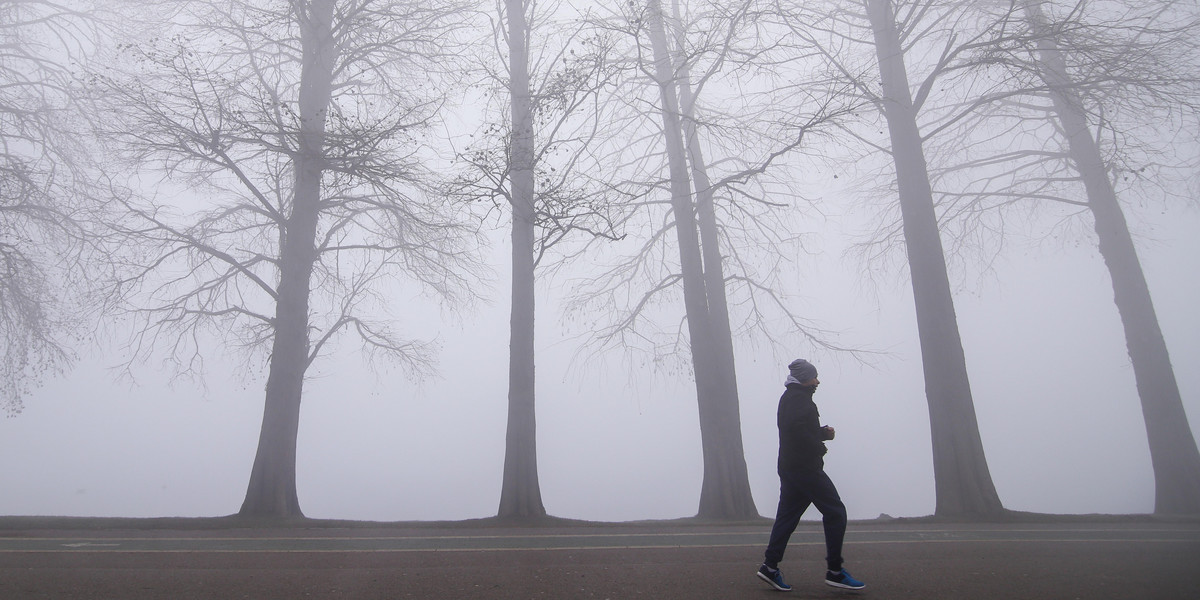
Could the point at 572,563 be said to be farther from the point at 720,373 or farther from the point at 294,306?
the point at 294,306

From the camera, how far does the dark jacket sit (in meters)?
5.82

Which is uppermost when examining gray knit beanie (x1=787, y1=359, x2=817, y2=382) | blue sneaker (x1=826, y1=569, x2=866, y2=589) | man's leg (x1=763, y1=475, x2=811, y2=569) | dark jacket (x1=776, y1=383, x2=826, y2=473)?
gray knit beanie (x1=787, y1=359, x2=817, y2=382)

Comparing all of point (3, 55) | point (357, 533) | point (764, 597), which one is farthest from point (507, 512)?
point (3, 55)

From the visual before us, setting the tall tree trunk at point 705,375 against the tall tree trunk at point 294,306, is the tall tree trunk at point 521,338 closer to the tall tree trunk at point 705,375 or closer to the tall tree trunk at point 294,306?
the tall tree trunk at point 705,375

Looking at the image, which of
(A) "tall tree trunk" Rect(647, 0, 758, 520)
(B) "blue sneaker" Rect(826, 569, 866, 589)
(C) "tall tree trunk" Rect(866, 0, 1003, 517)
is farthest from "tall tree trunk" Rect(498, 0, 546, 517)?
(B) "blue sneaker" Rect(826, 569, 866, 589)

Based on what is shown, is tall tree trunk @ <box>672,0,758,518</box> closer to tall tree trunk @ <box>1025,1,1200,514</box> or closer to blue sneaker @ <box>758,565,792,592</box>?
tall tree trunk @ <box>1025,1,1200,514</box>

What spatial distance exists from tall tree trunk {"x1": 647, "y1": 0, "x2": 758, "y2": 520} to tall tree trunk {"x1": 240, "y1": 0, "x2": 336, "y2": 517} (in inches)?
242

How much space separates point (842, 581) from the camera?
18.6ft

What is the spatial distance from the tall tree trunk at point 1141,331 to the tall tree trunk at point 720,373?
624cm

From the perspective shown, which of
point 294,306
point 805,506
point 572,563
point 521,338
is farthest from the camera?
point 294,306

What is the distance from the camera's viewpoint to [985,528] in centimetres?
1020

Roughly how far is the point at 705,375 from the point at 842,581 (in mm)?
7863

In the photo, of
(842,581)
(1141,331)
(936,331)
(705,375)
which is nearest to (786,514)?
(842,581)

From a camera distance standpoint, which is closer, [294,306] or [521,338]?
[521,338]
